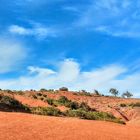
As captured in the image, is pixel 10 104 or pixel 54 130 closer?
pixel 54 130

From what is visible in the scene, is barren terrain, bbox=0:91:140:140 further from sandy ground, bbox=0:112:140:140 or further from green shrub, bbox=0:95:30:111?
green shrub, bbox=0:95:30:111

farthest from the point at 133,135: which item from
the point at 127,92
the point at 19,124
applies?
the point at 127,92

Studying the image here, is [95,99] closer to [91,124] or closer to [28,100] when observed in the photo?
[28,100]

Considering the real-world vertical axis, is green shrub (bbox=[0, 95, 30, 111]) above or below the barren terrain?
above

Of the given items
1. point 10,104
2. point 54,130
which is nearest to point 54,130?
point 54,130

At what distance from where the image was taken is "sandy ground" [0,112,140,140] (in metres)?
20.6

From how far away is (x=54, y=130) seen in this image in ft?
73.5

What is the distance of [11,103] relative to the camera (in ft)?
116

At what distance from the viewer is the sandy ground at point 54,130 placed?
67.6 feet

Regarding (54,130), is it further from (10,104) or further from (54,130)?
(10,104)

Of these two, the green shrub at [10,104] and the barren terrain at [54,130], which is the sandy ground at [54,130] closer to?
the barren terrain at [54,130]

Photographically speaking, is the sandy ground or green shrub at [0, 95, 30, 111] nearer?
the sandy ground

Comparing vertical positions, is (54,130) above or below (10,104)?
below

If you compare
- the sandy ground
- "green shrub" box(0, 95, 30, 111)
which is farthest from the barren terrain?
"green shrub" box(0, 95, 30, 111)
